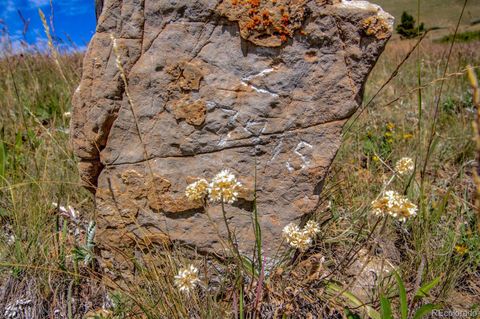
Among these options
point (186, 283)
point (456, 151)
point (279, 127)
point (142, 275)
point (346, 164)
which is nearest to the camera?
point (186, 283)

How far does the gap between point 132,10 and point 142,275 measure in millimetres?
1197

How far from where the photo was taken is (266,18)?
161cm

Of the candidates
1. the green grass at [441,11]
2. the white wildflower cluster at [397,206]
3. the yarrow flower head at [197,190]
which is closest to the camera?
the white wildflower cluster at [397,206]

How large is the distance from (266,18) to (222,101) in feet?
1.35

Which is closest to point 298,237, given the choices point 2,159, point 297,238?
point 297,238

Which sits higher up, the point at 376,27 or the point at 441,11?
the point at 376,27

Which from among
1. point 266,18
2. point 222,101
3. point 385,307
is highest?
point 266,18

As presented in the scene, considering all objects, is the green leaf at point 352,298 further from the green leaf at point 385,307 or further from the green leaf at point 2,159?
the green leaf at point 2,159

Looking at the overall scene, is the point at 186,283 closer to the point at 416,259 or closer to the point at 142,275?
the point at 142,275

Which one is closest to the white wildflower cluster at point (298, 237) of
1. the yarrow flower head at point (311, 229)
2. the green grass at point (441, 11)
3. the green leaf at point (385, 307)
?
the yarrow flower head at point (311, 229)

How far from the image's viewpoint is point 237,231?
1.84 m

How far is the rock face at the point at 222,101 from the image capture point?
5.36 feet

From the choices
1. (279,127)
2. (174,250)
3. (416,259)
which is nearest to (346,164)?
(416,259)

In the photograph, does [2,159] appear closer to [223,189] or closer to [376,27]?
[223,189]
